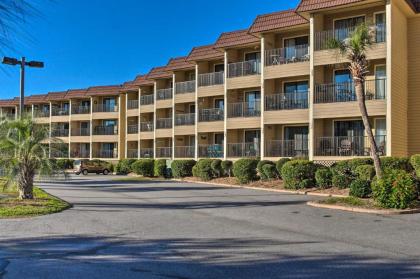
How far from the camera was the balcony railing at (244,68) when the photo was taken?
33781 mm

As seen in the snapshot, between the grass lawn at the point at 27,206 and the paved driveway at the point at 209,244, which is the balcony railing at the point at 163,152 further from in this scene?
the paved driveway at the point at 209,244

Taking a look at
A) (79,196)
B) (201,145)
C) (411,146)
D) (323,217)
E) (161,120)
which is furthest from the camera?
(161,120)

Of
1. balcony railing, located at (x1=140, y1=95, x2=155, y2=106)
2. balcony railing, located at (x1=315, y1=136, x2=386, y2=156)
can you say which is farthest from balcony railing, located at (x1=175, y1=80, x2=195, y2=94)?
balcony railing, located at (x1=315, y1=136, x2=386, y2=156)

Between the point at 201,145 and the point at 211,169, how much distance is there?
6697 mm

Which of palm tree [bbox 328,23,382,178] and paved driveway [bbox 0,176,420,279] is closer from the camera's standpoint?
paved driveway [bbox 0,176,420,279]

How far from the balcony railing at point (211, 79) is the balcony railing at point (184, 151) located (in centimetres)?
567

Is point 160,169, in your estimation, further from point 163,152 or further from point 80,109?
point 80,109

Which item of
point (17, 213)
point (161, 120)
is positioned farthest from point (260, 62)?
point (17, 213)

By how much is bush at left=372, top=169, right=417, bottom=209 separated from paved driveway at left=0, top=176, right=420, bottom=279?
3.58 ft

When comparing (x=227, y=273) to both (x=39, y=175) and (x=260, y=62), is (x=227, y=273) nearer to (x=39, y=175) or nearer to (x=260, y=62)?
(x=39, y=175)

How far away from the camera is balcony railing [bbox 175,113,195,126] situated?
40.8 metres

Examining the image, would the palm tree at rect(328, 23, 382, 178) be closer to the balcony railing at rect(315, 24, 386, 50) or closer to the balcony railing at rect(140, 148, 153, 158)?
the balcony railing at rect(315, 24, 386, 50)

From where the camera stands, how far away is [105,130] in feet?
185

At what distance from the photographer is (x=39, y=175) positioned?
704 inches
